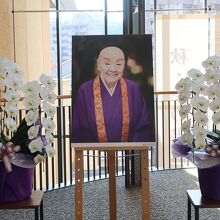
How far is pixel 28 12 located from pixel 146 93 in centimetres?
400

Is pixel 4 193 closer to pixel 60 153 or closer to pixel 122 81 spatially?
pixel 122 81

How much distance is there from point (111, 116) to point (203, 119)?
1.95 feet

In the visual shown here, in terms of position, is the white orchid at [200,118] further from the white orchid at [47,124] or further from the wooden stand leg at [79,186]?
the white orchid at [47,124]

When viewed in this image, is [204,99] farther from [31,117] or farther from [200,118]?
[31,117]

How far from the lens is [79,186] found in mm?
2596

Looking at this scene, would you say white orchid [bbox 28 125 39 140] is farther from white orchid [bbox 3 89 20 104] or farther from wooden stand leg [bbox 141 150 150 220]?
wooden stand leg [bbox 141 150 150 220]

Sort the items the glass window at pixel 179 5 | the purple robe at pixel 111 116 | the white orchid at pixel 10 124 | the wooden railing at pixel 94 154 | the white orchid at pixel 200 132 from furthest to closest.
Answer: the glass window at pixel 179 5 → the wooden railing at pixel 94 154 → the purple robe at pixel 111 116 → the white orchid at pixel 10 124 → the white orchid at pixel 200 132

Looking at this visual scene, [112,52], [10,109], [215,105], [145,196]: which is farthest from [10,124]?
[215,105]

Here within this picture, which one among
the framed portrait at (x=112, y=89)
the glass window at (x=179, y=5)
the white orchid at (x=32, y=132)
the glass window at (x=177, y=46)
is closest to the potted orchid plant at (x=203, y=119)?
the framed portrait at (x=112, y=89)

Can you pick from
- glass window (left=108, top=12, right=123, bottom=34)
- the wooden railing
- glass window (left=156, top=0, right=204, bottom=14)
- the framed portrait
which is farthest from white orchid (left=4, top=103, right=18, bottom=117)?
glass window (left=156, top=0, right=204, bottom=14)

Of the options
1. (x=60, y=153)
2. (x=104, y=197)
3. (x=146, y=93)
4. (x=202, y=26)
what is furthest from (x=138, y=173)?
(x=202, y=26)

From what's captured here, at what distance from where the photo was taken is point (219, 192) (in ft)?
8.24

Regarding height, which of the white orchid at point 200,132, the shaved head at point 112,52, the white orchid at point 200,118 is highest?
the shaved head at point 112,52

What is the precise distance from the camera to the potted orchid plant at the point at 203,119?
2434 millimetres
